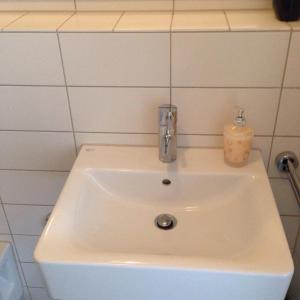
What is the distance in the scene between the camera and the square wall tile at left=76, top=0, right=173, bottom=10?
109 centimetres

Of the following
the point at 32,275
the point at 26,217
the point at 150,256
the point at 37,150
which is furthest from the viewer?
the point at 32,275

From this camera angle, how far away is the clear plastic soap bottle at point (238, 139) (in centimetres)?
101

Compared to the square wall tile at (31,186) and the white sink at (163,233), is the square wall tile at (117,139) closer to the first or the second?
the white sink at (163,233)

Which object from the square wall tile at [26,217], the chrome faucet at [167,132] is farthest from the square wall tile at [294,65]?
the square wall tile at [26,217]

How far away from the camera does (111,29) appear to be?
3.19 feet

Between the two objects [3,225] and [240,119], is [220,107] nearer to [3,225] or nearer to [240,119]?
[240,119]

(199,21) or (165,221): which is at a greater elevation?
(199,21)

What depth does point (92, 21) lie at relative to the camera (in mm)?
1037

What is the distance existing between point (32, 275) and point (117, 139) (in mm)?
794

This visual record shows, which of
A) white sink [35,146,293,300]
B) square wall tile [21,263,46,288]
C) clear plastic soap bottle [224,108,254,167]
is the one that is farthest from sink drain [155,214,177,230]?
square wall tile [21,263,46,288]

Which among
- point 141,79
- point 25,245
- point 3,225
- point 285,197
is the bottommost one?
point 25,245

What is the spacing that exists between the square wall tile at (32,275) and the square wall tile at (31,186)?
344 millimetres

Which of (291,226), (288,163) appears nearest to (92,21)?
(288,163)

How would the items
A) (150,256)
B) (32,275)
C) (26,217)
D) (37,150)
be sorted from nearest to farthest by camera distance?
(150,256)
(37,150)
(26,217)
(32,275)
